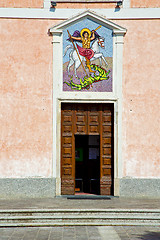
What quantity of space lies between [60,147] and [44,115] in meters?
1.24

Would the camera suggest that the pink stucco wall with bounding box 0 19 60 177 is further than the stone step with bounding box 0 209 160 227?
Yes

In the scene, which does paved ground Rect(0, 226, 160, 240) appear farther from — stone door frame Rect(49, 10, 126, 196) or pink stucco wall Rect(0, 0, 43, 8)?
pink stucco wall Rect(0, 0, 43, 8)

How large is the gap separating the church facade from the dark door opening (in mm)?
630

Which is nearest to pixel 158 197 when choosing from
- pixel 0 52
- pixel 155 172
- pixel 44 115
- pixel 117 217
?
pixel 155 172

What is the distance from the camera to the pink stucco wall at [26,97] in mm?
14141

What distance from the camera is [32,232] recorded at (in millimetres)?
10570

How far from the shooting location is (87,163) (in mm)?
14938

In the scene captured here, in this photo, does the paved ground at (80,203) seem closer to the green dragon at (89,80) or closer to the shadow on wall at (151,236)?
the shadow on wall at (151,236)

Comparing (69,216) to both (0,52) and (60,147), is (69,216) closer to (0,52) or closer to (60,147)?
(60,147)

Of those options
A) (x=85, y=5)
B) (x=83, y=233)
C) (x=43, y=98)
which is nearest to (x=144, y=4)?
(x=85, y=5)

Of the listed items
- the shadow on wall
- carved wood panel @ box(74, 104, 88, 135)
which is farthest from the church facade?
the shadow on wall

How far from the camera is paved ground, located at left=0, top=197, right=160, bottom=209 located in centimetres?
1235

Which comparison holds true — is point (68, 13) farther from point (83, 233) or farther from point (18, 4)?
point (83, 233)

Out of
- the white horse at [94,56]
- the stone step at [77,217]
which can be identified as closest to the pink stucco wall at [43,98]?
the white horse at [94,56]
